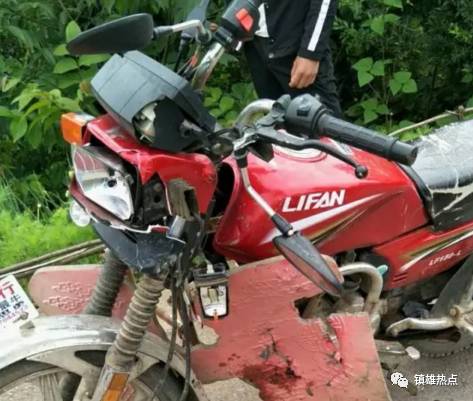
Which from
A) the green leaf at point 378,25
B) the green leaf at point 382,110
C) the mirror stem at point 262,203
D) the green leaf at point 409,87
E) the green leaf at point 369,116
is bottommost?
the green leaf at point 369,116

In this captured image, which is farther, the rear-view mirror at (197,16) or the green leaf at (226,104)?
the green leaf at (226,104)

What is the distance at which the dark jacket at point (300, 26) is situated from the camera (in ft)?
11.0

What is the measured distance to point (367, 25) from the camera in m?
4.70

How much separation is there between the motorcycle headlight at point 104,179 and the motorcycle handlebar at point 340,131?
1.36 feet

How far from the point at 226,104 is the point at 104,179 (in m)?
2.62

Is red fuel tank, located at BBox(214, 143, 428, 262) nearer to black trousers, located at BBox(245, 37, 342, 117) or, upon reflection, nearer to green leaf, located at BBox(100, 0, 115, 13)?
black trousers, located at BBox(245, 37, 342, 117)

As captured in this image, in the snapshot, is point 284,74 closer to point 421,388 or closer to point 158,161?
point 421,388

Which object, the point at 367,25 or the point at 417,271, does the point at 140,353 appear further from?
the point at 367,25

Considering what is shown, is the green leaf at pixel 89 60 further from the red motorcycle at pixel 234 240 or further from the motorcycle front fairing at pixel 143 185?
the motorcycle front fairing at pixel 143 185

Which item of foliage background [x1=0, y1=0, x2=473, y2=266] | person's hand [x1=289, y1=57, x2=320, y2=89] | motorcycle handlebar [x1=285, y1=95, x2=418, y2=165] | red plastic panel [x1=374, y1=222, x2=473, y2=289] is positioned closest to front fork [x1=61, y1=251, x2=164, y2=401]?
motorcycle handlebar [x1=285, y1=95, x2=418, y2=165]

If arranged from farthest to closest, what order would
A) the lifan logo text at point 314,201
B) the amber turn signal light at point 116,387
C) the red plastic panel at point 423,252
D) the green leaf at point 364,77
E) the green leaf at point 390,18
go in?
1. the green leaf at point 390,18
2. the green leaf at point 364,77
3. the red plastic panel at point 423,252
4. the lifan logo text at point 314,201
5. the amber turn signal light at point 116,387

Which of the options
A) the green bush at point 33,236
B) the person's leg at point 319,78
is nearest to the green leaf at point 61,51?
the green bush at point 33,236

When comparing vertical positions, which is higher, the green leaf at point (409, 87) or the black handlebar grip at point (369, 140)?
the black handlebar grip at point (369, 140)

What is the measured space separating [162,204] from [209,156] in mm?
163
